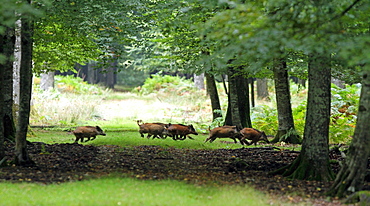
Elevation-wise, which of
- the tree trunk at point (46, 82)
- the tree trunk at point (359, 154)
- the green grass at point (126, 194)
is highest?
the tree trunk at point (46, 82)

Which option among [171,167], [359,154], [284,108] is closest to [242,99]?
[284,108]

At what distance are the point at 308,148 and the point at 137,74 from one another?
55.7 metres

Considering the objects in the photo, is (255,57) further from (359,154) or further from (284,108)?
(284,108)

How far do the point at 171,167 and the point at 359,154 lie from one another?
12.8 feet

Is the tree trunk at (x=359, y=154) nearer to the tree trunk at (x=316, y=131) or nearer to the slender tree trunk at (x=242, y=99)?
the tree trunk at (x=316, y=131)

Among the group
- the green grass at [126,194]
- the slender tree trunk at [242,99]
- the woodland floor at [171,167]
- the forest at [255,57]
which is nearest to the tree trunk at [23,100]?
the forest at [255,57]

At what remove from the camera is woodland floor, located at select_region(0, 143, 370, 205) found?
7211 millimetres

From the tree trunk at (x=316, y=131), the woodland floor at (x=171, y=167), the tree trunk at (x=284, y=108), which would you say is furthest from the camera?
the tree trunk at (x=284, y=108)

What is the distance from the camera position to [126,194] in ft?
20.3

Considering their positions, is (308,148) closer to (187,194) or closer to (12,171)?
(187,194)

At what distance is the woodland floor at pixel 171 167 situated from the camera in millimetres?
7211

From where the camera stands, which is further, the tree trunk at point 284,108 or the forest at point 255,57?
the tree trunk at point 284,108

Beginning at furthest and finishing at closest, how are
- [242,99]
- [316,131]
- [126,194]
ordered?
[242,99] → [316,131] → [126,194]

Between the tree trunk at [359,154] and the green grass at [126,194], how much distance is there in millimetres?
1167
